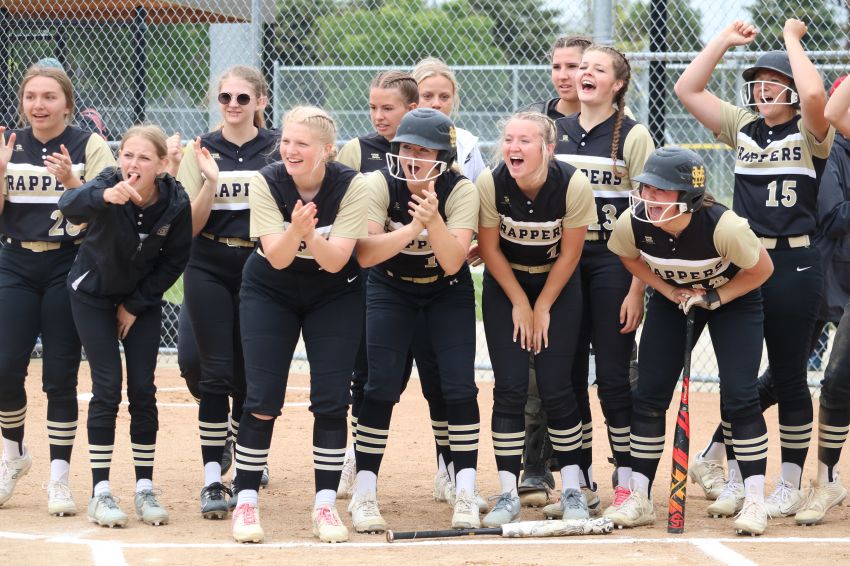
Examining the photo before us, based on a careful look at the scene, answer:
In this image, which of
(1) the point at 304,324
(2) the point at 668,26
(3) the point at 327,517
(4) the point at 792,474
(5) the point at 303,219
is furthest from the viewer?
(2) the point at 668,26

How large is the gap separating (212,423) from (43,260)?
1.05 metres

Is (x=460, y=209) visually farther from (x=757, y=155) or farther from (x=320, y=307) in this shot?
(x=757, y=155)

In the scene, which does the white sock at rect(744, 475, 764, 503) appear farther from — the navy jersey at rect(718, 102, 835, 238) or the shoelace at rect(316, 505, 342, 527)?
the shoelace at rect(316, 505, 342, 527)

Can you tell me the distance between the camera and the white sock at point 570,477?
5082mm

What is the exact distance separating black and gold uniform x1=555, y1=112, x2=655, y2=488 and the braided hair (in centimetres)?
1

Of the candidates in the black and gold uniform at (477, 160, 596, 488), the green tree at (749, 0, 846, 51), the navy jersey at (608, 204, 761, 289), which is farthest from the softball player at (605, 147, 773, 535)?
A: the green tree at (749, 0, 846, 51)

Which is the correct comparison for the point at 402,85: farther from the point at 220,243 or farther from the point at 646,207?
the point at 646,207

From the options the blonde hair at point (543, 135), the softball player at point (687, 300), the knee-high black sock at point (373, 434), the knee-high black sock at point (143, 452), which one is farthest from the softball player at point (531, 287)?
the knee-high black sock at point (143, 452)

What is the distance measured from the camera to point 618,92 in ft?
17.4

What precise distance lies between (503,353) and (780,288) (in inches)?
48.7

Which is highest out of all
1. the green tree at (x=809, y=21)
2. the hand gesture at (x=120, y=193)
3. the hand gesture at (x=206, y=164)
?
the green tree at (x=809, y=21)

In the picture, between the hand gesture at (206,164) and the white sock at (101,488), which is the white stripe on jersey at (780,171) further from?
the white sock at (101,488)

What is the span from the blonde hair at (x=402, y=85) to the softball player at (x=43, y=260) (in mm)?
1320

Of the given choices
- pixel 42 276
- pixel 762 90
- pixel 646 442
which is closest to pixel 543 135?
pixel 762 90
